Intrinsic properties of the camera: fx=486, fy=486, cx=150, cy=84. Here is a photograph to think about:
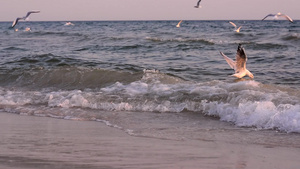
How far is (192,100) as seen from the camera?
27.8 feet

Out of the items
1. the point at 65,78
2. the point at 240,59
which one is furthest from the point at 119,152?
the point at 65,78

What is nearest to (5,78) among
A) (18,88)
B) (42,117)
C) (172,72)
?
(18,88)

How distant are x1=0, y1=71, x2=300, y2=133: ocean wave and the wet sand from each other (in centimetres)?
138

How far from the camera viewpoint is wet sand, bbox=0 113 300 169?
15.5ft

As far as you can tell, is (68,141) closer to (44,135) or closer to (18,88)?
(44,135)

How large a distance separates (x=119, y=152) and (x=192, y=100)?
3.46 metres

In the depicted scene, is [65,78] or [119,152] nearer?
[119,152]

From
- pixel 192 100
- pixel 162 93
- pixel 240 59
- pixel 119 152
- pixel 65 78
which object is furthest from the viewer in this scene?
pixel 65 78

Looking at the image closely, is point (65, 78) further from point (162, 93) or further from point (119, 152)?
point (119, 152)

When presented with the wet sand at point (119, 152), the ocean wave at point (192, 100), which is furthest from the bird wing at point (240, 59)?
the wet sand at point (119, 152)

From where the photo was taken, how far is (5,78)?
12383mm

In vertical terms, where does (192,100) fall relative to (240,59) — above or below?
below

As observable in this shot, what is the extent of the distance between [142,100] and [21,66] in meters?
6.53

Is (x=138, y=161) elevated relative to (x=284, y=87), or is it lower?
elevated
